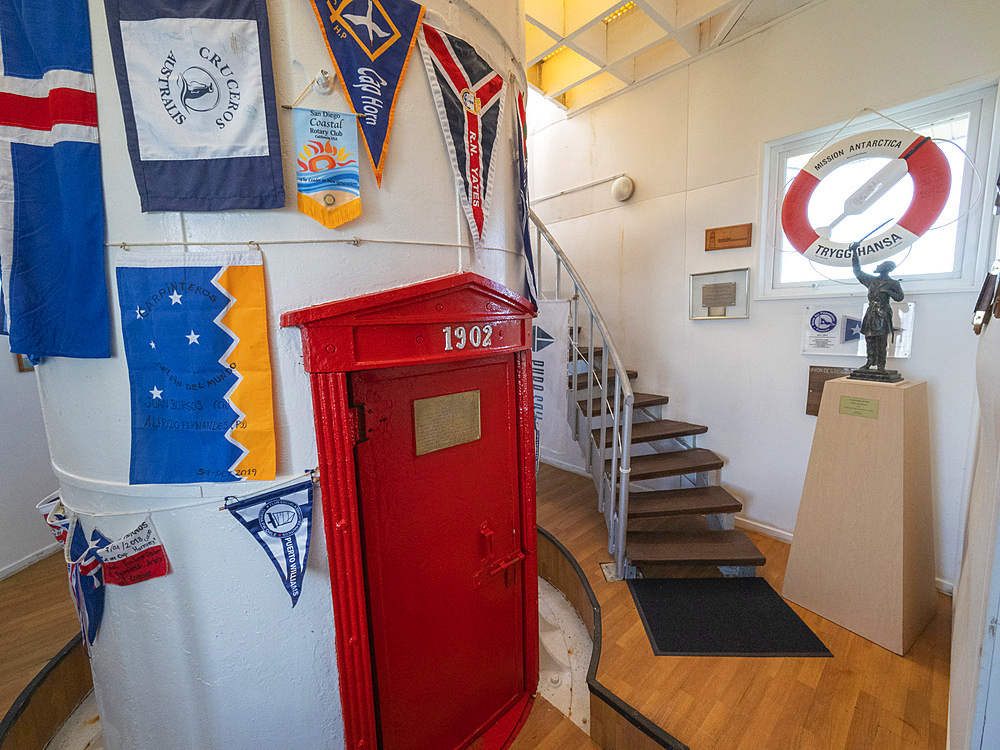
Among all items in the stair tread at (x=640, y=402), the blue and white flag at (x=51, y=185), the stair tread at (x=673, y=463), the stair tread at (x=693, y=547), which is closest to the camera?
the blue and white flag at (x=51, y=185)

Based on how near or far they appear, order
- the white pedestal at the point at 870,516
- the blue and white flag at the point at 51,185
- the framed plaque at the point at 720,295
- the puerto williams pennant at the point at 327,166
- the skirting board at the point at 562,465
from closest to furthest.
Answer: the blue and white flag at the point at 51,185, the puerto williams pennant at the point at 327,166, the white pedestal at the point at 870,516, the framed plaque at the point at 720,295, the skirting board at the point at 562,465

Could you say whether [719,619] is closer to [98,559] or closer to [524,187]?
[524,187]

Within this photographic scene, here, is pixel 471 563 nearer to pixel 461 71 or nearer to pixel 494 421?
pixel 494 421

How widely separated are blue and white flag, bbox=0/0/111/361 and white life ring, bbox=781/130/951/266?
2640 mm

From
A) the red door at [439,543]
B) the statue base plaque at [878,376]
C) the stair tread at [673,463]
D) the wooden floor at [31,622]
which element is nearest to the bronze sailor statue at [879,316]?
the statue base plaque at [878,376]

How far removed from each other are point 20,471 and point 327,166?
309 centimetres

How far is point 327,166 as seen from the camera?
1019mm

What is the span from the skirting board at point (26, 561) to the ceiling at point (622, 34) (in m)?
4.48

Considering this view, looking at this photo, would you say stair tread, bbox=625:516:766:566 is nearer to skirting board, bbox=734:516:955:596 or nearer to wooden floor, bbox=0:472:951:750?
wooden floor, bbox=0:472:951:750

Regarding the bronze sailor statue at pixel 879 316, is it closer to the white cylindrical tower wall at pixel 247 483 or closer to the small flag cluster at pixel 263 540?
the white cylindrical tower wall at pixel 247 483

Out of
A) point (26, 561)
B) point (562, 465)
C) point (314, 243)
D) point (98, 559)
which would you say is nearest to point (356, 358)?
point (314, 243)

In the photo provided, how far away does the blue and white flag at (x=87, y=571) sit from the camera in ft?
3.74

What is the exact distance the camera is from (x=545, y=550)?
8.89 feet

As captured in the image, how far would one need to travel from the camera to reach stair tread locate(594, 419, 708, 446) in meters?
2.88
